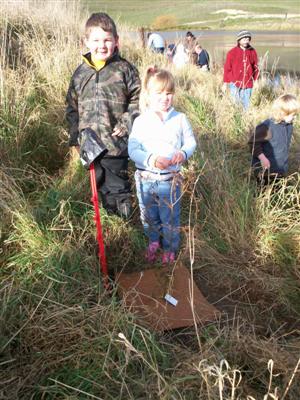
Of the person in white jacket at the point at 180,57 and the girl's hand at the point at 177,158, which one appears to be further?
the person in white jacket at the point at 180,57

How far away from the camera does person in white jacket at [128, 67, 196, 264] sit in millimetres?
2199

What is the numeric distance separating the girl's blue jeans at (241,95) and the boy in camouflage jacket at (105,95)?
2.31 meters

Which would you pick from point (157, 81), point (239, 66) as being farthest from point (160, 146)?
point (239, 66)

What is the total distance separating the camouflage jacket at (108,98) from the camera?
252 centimetres

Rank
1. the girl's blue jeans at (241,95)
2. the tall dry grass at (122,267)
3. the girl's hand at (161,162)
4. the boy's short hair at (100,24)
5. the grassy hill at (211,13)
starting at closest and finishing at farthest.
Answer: the tall dry grass at (122,267)
the girl's hand at (161,162)
the boy's short hair at (100,24)
the girl's blue jeans at (241,95)
the grassy hill at (211,13)

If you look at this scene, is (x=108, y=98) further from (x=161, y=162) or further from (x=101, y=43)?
(x=161, y=162)

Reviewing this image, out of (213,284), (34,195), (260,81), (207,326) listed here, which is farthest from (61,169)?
(260,81)

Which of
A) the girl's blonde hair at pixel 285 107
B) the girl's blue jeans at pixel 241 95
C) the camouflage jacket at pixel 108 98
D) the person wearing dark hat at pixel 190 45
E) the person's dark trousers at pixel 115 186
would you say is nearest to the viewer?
the camouflage jacket at pixel 108 98

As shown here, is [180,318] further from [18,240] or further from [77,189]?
[77,189]

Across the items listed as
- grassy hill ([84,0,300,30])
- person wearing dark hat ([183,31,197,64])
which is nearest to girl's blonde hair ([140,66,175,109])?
person wearing dark hat ([183,31,197,64])

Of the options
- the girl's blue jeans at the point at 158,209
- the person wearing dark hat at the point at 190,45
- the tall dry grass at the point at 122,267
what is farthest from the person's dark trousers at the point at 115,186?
the person wearing dark hat at the point at 190,45

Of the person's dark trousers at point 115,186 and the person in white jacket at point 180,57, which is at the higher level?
the person in white jacket at point 180,57

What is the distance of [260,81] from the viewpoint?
682 centimetres

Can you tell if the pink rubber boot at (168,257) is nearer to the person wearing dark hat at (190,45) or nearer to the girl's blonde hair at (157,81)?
the girl's blonde hair at (157,81)
